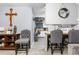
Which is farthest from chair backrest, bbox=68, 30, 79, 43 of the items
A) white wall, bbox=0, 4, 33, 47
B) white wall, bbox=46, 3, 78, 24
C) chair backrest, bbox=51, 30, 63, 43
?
white wall, bbox=0, 4, 33, 47

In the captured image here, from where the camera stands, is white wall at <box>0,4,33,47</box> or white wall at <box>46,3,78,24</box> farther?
white wall at <box>0,4,33,47</box>

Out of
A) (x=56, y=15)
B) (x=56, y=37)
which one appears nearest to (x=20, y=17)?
(x=56, y=15)

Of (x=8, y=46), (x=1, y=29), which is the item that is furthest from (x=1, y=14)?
(x=8, y=46)

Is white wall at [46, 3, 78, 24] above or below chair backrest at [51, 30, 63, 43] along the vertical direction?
above

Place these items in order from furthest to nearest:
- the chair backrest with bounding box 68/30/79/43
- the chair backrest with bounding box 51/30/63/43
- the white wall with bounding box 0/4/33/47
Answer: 1. the white wall with bounding box 0/4/33/47
2. the chair backrest with bounding box 51/30/63/43
3. the chair backrest with bounding box 68/30/79/43

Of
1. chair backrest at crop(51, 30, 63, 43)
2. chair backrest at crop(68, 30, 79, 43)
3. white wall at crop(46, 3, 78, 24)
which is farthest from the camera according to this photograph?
white wall at crop(46, 3, 78, 24)

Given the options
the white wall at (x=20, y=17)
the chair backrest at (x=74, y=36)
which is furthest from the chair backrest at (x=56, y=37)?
the white wall at (x=20, y=17)

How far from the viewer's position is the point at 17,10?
670 centimetres

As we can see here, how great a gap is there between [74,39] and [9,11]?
3129 millimetres

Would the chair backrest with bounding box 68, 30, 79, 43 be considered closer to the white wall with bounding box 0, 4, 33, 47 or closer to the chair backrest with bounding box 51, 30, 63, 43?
the chair backrest with bounding box 51, 30, 63, 43

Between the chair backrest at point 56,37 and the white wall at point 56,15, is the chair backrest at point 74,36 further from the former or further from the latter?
the white wall at point 56,15

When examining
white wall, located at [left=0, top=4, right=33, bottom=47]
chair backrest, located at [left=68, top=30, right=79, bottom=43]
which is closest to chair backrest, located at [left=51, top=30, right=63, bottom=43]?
chair backrest, located at [left=68, top=30, right=79, bottom=43]

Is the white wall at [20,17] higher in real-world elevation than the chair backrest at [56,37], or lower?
higher
